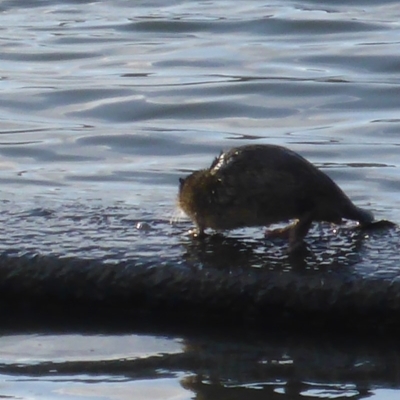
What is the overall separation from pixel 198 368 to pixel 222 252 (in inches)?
29.1

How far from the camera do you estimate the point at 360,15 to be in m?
13.8

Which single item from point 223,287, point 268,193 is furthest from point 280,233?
point 223,287

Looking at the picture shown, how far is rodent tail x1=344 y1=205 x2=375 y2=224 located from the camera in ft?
13.7

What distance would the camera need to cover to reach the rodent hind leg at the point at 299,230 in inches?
160

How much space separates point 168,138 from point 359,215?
4.32m

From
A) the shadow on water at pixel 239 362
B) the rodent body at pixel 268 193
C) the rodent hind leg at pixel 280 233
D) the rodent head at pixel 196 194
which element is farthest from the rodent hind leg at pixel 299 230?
the shadow on water at pixel 239 362

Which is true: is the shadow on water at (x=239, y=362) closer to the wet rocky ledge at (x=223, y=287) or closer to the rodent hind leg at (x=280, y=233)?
the wet rocky ledge at (x=223, y=287)

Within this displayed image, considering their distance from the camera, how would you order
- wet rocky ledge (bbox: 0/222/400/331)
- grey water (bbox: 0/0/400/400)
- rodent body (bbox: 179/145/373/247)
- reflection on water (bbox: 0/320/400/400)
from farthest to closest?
rodent body (bbox: 179/145/373/247), wet rocky ledge (bbox: 0/222/400/331), grey water (bbox: 0/0/400/400), reflection on water (bbox: 0/320/400/400)

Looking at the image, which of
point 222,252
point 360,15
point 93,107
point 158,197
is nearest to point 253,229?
point 222,252

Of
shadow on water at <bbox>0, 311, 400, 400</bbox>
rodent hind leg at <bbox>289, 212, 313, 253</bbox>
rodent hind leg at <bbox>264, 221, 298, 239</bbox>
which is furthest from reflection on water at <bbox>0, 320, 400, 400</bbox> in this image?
rodent hind leg at <bbox>264, 221, 298, 239</bbox>

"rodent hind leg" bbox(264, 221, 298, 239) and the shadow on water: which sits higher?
"rodent hind leg" bbox(264, 221, 298, 239)

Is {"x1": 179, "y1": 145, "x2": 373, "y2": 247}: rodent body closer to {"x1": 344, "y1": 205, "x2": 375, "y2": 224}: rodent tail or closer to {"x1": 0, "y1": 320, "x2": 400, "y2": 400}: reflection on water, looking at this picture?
{"x1": 344, "y1": 205, "x2": 375, "y2": 224}: rodent tail

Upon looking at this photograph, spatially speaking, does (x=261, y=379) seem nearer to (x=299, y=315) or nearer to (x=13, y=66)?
(x=299, y=315)

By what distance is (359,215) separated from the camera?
421 cm
